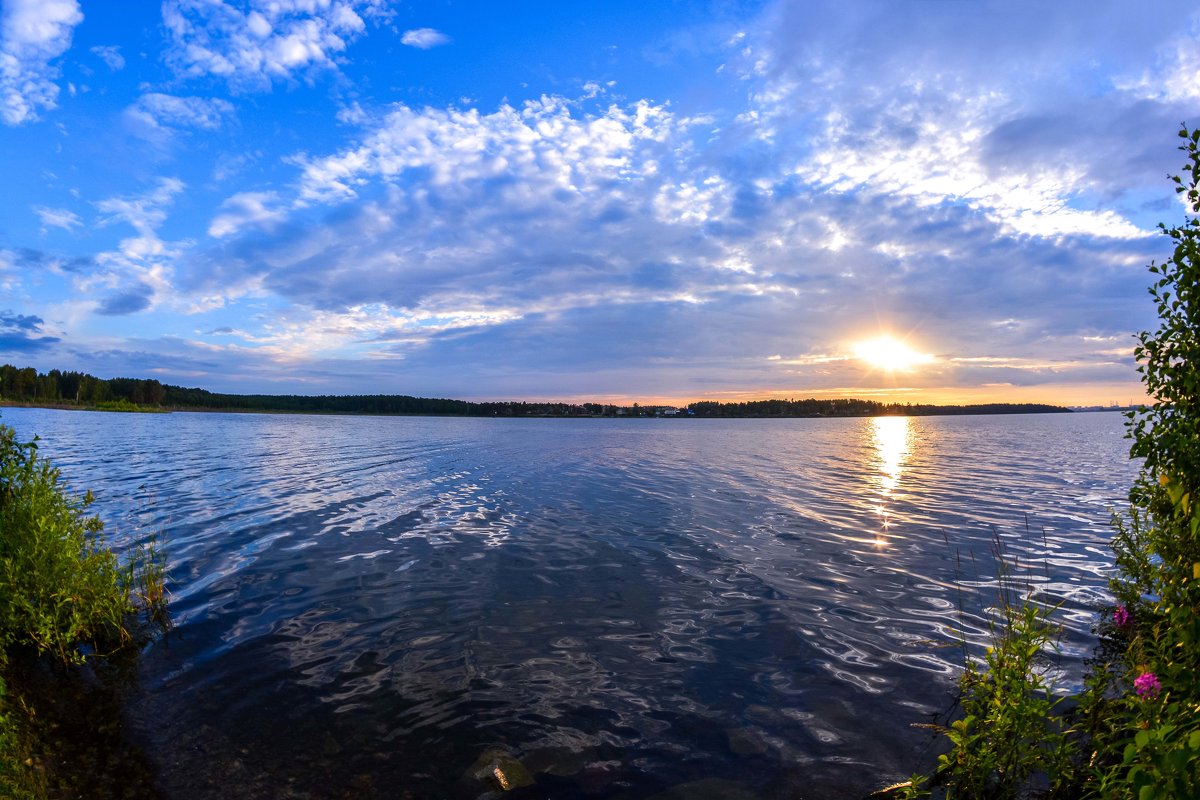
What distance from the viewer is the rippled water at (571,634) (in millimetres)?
8883

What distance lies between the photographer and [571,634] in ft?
44.5

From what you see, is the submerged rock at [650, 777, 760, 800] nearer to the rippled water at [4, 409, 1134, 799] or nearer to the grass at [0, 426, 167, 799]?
the rippled water at [4, 409, 1134, 799]

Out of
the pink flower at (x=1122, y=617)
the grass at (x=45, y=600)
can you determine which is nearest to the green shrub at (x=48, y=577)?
the grass at (x=45, y=600)

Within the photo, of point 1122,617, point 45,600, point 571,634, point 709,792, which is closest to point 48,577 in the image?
point 45,600

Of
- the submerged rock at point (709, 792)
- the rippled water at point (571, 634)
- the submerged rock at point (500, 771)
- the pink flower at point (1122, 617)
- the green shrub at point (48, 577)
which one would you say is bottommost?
the submerged rock at point (709, 792)

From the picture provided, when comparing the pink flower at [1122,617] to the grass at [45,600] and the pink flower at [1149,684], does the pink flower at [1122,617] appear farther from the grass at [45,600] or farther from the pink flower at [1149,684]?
the grass at [45,600]

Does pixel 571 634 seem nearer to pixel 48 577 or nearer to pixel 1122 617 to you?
pixel 48 577

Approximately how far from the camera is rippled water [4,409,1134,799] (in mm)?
8883

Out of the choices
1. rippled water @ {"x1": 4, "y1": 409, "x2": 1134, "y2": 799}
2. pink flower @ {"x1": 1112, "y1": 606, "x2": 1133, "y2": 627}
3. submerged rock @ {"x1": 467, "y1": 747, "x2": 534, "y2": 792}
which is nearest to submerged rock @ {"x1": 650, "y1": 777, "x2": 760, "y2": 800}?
rippled water @ {"x1": 4, "y1": 409, "x2": 1134, "y2": 799}

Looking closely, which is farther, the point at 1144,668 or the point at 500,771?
the point at 500,771

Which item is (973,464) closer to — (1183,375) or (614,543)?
(614,543)

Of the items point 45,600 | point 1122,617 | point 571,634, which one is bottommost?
point 571,634

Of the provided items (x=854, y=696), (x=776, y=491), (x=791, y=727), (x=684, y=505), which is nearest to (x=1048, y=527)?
(x=776, y=491)

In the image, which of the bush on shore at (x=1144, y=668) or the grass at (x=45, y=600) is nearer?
the bush on shore at (x=1144, y=668)
